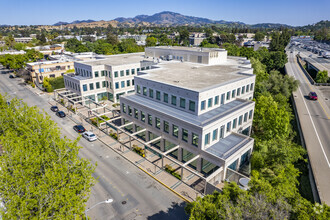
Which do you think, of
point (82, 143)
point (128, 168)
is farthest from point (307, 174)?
point (82, 143)

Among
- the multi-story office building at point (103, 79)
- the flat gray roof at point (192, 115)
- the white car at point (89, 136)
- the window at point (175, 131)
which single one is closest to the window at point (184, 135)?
the window at point (175, 131)

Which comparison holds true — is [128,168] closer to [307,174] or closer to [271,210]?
[271,210]

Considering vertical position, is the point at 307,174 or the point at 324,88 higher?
the point at 324,88

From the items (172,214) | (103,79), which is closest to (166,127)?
(172,214)

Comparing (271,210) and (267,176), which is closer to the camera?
(271,210)

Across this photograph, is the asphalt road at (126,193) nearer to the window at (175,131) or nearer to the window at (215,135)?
the window at (175,131)

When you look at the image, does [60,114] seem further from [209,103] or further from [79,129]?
[209,103]
